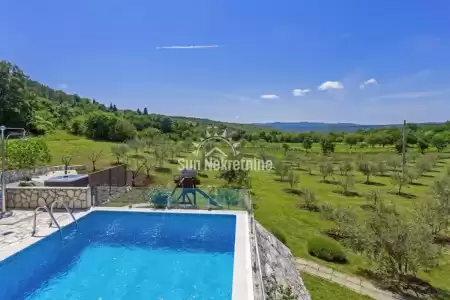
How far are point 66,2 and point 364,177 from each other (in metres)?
33.7

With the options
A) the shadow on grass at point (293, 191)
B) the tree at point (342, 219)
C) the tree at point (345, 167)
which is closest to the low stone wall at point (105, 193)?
the tree at point (342, 219)

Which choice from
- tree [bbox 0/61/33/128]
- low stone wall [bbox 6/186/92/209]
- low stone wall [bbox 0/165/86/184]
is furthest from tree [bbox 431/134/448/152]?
tree [bbox 0/61/33/128]

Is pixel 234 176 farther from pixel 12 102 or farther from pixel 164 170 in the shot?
pixel 12 102

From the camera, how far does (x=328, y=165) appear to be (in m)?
34.3

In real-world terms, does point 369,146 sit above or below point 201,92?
below

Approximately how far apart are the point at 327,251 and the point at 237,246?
887cm

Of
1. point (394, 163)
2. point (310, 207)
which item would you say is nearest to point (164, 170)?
point (310, 207)

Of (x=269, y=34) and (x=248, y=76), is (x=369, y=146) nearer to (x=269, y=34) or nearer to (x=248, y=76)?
(x=248, y=76)

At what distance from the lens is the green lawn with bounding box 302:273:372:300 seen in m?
11.1

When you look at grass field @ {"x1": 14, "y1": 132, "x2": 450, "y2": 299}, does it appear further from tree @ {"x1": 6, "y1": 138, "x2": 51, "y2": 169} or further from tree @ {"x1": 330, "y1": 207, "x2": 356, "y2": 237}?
tree @ {"x1": 6, "y1": 138, "x2": 51, "y2": 169}

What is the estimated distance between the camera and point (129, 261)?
845 centimetres

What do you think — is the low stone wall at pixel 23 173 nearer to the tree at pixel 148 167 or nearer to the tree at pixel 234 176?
the tree at pixel 148 167

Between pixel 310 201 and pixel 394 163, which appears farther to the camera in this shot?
pixel 394 163

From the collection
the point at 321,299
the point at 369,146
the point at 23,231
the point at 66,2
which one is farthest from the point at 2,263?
the point at 369,146
